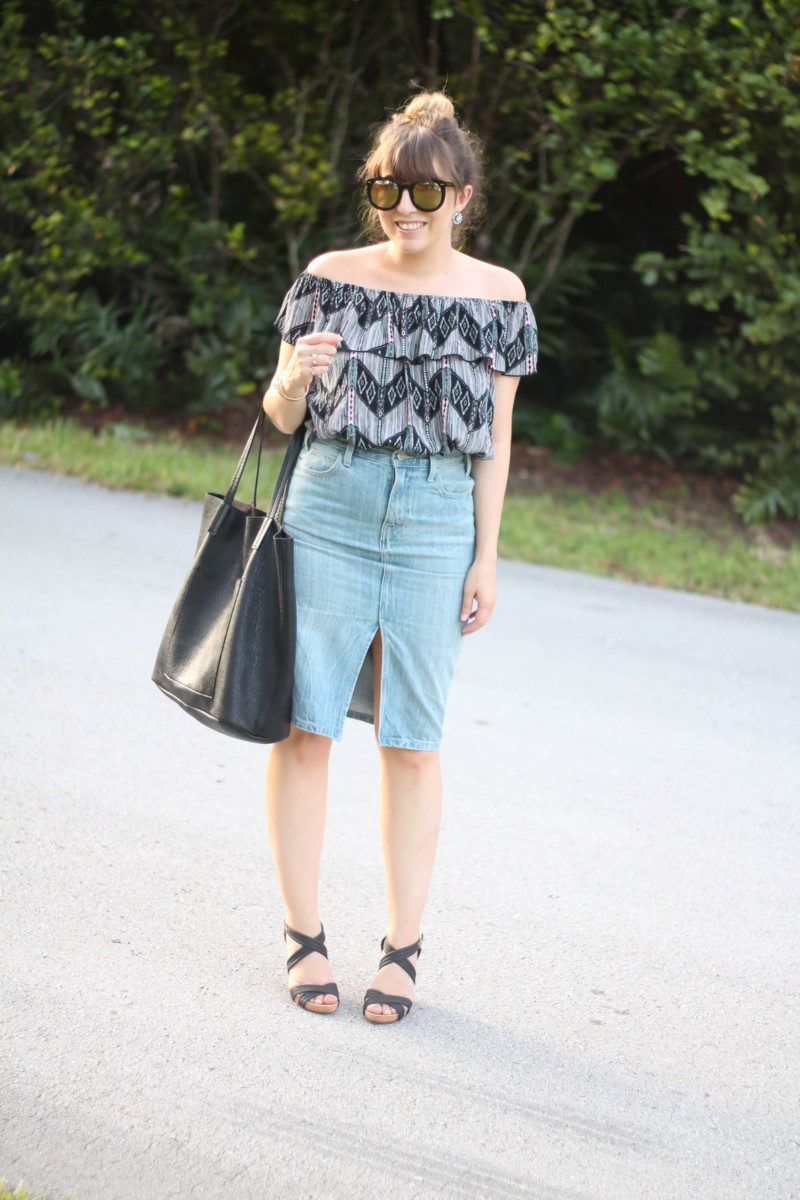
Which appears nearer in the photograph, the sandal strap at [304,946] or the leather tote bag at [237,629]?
the leather tote bag at [237,629]

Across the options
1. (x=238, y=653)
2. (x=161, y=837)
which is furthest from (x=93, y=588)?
(x=238, y=653)

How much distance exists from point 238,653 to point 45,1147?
3.30ft

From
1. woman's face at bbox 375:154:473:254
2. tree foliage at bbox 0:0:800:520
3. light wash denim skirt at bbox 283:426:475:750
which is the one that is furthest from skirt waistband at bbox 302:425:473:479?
tree foliage at bbox 0:0:800:520

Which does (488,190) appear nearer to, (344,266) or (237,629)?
(344,266)

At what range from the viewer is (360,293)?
2631mm

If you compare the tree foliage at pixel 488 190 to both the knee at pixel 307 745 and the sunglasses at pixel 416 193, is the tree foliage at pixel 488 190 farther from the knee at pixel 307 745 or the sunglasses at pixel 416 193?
the knee at pixel 307 745

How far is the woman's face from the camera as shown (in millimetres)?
2588

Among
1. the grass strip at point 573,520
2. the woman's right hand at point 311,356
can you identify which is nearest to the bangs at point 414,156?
the woman's right hand at point 311,356

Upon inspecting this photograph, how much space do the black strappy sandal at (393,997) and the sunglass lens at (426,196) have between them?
1.67 metres

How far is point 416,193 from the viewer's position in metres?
2.58

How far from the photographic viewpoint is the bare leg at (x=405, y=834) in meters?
2.75

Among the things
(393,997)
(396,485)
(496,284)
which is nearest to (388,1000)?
(393,997)

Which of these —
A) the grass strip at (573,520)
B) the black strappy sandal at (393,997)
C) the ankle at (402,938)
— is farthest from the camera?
the grass strip at (573,520)

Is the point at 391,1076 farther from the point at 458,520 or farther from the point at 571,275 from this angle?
the point at 571,275
